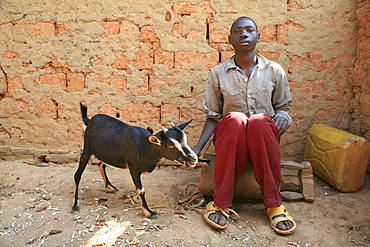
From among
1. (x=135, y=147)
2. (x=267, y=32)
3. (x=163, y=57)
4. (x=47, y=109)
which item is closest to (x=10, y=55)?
(x=47, y=109)

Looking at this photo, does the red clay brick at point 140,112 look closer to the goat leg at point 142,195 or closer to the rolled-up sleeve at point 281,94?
the goat leg at point 142,195

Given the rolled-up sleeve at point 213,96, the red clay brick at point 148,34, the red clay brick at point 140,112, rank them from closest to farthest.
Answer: the rolled-up sleeve at point 213,96, the red clay brick at point 148,34, the red clay brick at point 140,112

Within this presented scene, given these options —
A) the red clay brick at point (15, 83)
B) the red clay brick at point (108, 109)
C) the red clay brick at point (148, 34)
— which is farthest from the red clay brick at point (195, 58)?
the red clay brick at point (15, 83)

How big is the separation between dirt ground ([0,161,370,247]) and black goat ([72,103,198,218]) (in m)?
0.23

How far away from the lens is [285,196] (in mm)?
3197

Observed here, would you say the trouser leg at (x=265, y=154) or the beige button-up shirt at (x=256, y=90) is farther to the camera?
the beige button-up shirt at (x=256, y=90)

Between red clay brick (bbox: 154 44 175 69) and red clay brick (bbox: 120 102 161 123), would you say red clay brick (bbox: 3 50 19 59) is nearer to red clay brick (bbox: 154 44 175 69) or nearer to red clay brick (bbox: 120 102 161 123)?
red clay brick (bbox: 120 102 161 123)

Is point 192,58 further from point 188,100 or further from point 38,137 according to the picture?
point 38,137

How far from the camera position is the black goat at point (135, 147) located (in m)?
2.61

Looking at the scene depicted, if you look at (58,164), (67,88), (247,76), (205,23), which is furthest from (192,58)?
(58,164)

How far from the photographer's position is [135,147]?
279cm

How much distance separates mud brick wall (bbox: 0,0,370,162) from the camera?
13.4 feet

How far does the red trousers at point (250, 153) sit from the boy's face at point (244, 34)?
2.48 feet

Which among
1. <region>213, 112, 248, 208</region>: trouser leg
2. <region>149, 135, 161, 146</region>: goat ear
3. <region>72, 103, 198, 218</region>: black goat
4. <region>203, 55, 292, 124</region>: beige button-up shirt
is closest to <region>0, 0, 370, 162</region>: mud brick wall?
<region>203, 55, 292, 124</region>: beige button-up shirt
